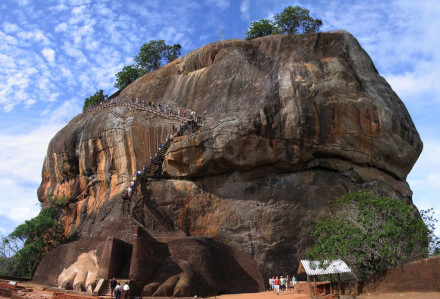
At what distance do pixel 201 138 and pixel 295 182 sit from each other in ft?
21.5

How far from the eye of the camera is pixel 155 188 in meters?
28.3

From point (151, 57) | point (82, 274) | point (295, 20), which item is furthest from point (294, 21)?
point (82, 274)

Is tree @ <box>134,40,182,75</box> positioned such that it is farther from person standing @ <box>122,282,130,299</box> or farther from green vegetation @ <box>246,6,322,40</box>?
person standing @ <box>122,282,130,299</box>

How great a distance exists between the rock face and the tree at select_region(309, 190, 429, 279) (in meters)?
7.91

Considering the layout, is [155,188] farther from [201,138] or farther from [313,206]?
[313,206]

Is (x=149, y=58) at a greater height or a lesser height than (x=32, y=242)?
greater

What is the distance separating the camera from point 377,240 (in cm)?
1673

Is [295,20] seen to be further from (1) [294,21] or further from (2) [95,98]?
(2) [95,98]

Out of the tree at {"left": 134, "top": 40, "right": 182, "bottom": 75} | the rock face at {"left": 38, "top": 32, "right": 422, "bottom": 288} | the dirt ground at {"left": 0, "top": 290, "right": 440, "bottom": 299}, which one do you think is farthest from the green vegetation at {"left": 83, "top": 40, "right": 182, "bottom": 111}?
the dirt ground at {"left": 0, "top": 290, "right": 440, "bottom": 299}

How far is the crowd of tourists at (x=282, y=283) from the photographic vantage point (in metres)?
23.3

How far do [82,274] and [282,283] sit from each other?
10693mm

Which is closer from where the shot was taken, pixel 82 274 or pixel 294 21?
pixel 82 274

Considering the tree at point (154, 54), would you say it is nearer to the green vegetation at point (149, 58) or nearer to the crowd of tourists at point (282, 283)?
the green vegetation at point (149, 58)

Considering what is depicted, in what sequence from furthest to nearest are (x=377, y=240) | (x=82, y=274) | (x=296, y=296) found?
(x=82, y=274)
(x=296, y=296)
(x=377, y=240)
